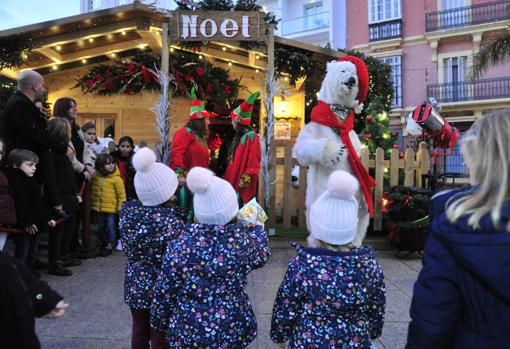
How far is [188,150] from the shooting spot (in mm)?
5090

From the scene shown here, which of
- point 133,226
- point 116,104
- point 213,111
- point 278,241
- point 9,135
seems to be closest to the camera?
point 133,226

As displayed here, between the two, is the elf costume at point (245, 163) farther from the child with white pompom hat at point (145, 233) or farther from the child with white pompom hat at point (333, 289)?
the child with white pompom hat at point (333, 289)

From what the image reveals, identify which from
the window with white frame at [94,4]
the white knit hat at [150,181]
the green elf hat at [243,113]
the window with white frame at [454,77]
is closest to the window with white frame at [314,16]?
the window with white frame at [454,77]

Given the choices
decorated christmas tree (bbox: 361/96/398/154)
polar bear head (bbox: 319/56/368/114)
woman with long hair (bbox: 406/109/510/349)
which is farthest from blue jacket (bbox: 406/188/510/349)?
decorated christmas tree (bbox: 361/96/398/154)

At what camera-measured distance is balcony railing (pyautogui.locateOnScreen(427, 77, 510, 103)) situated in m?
21.9

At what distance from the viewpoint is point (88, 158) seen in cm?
609

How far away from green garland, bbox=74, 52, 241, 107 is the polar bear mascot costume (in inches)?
207

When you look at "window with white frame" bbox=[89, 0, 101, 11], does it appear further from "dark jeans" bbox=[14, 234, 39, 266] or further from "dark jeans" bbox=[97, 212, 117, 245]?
"dark jeans" bbox=[14, 234, 39, 266]

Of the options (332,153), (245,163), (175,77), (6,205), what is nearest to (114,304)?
(6,205)

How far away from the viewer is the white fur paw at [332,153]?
421 cm

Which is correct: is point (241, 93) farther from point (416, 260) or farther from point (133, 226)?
point (133, 226)

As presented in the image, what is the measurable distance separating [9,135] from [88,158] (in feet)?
4.36

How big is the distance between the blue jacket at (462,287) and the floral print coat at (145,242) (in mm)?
1640

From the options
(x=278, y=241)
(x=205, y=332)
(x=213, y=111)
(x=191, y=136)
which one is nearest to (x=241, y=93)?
(x=213, y=111)
